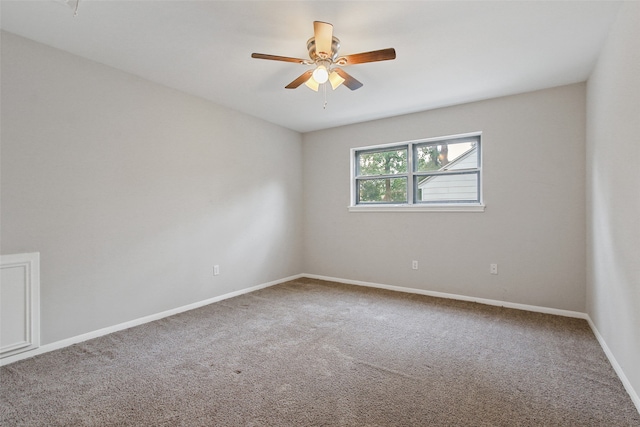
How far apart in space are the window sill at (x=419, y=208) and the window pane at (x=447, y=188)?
0.16 metres

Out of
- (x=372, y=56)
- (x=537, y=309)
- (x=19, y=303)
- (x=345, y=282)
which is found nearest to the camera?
(x=372, y=56)

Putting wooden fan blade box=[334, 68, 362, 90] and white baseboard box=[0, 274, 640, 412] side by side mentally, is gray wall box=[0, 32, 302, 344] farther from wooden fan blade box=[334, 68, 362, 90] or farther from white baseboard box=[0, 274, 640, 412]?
wooden fan blade box=[334, 68, 362, 90]

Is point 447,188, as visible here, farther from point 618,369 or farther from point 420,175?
point 618,369

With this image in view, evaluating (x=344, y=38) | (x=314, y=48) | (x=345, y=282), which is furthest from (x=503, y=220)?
(x=314, y=48)

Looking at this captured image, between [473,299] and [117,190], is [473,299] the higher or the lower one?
the lower one

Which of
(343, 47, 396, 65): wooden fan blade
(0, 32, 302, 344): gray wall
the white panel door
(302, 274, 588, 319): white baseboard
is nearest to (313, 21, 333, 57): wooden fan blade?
(343, 47, 396, 65): wooden fan blade

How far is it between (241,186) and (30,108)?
7.04ft

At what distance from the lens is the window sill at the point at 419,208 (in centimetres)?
369

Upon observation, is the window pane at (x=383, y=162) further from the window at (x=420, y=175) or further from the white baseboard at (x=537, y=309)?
the white baseboard at (x=537, y=309)

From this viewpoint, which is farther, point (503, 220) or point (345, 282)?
point (345, 282)

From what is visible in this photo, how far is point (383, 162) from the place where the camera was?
4.54 m

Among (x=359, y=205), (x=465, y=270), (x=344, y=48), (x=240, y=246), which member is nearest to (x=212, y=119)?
(x=240, y=246)

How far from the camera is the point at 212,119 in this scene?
3695 millimetres

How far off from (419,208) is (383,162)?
91 centimetres
